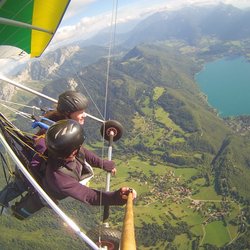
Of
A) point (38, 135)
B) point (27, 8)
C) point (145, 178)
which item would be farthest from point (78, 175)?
point (145, 178)

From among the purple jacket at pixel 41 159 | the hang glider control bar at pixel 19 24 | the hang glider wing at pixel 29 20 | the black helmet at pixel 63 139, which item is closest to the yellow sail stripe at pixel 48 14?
the hang glider wing at pixel 29 20

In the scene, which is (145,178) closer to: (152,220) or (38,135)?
(152,220)

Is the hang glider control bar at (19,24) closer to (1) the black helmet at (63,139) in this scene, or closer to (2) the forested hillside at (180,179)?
(1) the black helmet at (63,139)

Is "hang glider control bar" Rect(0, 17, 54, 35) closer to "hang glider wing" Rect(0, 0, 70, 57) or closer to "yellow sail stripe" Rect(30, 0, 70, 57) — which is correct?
"hang glider wing" Rect(0, 0, 70, 57)

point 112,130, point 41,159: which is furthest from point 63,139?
point 112,130

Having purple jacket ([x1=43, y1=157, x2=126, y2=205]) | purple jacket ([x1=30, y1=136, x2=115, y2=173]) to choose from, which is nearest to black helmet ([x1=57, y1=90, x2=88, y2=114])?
purple jacket ([x1=30, y1=136, x2=115, y2=173])

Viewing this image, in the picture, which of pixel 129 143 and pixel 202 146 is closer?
pixel 202 146

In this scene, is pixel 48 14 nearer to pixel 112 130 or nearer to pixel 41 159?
pixel 41 159
